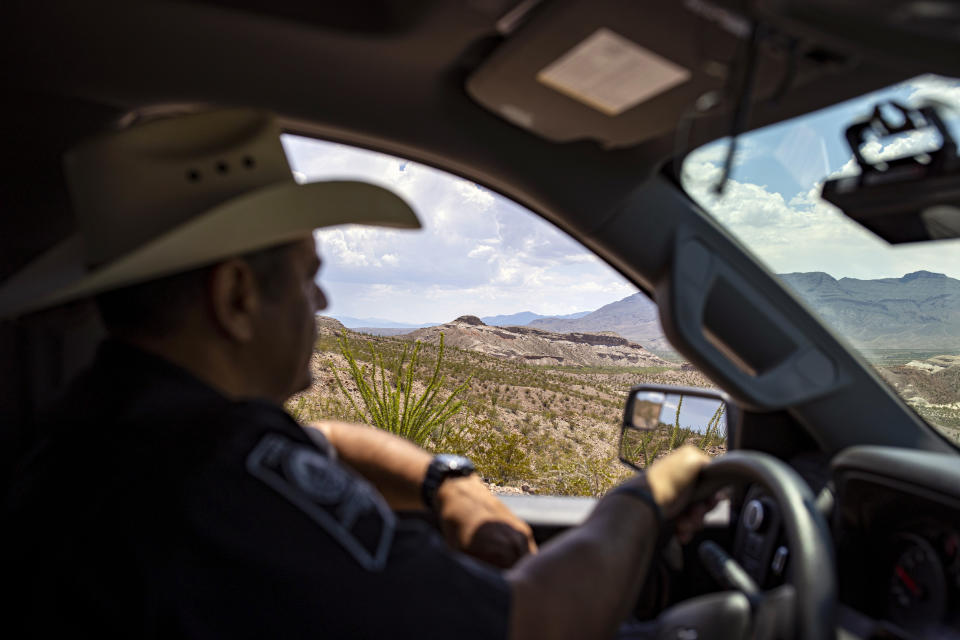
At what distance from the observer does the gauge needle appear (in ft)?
5.39

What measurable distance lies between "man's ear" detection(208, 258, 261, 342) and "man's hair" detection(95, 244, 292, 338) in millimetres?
30

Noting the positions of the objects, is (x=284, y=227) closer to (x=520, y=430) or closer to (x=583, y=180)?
Answer: (x=583, y=180)

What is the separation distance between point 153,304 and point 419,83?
96 cm

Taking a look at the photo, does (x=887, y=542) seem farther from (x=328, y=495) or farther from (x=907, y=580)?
(x=328, y=495)

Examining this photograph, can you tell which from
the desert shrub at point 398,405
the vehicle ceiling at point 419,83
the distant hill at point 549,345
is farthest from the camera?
the distant hill at point 549,345

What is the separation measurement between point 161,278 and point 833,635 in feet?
4.57

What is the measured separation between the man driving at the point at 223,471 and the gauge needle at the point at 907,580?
Answer: 0.49 metres

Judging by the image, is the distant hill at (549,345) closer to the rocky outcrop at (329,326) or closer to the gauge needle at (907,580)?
the rocky outcrop at (329,326)

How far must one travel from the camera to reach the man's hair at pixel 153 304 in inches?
50.9

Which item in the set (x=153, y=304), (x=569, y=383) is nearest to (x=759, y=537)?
(x=153, y=304)

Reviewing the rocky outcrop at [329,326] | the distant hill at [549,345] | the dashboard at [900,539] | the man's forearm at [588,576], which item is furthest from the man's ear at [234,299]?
the distant hill at [549,345]

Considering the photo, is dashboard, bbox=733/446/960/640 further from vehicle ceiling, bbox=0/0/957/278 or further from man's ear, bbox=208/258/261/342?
man's ear, bbox=208/258/261/342

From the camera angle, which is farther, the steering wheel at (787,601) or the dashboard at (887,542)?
the dashboard at (887,542)

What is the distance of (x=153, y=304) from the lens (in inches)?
51.4
